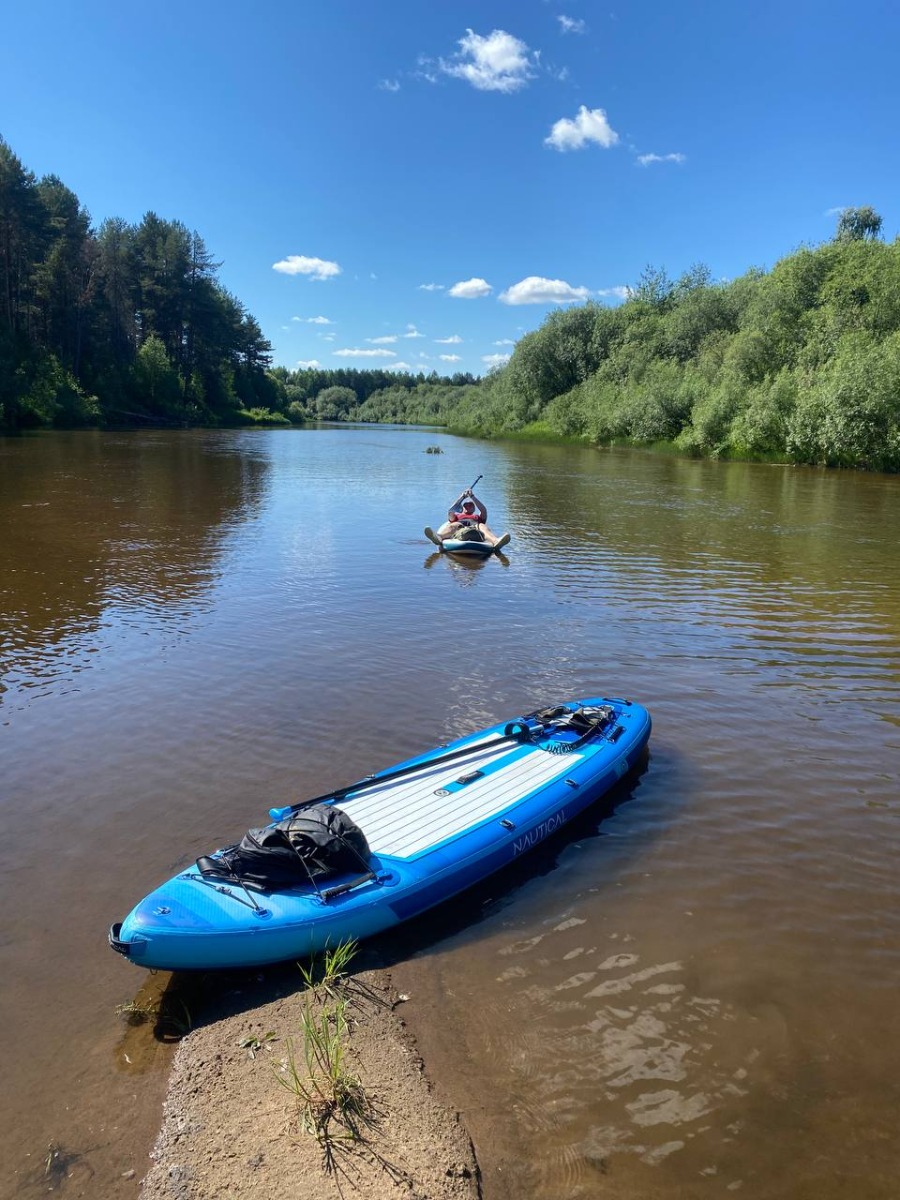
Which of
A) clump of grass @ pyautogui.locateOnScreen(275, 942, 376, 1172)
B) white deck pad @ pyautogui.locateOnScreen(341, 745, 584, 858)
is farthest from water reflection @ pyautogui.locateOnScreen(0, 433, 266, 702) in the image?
clump of grass @ pyautogui.locateOnScreen(275, 942, 376, 1172)

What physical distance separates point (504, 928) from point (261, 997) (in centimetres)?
174

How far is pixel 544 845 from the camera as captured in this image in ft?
21.1

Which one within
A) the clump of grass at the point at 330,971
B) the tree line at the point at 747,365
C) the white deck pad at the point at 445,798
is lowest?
the clump of grass at the point at 330,971

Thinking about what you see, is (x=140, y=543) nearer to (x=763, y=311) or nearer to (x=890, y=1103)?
(x=890, y=1103)

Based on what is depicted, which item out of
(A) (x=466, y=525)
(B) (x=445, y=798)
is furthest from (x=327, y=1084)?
(A) (x=466, y=525)

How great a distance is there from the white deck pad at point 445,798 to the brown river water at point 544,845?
53 centimetres

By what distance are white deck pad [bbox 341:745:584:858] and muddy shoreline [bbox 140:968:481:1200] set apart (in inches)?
59.5

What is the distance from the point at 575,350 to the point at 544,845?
257 feet

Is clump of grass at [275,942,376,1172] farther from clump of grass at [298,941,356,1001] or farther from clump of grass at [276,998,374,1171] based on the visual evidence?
clump of grass at [298,941,356,1001]

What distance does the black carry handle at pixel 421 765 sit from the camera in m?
5.91

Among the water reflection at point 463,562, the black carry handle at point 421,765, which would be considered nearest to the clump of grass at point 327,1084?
the black carry handle at point 421,765

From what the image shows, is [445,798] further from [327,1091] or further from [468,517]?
[468,517]

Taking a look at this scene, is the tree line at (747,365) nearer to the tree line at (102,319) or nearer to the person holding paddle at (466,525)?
the person holding paddle at (466,525)

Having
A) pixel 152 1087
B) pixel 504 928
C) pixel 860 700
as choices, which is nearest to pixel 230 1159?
pixel 152 1087
